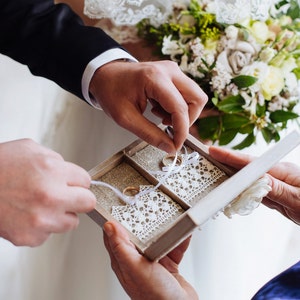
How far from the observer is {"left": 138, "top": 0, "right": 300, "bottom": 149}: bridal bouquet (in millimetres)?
1048

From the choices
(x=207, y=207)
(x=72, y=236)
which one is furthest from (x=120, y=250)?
(x=72, y=236)

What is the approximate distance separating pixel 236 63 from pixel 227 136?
170mm

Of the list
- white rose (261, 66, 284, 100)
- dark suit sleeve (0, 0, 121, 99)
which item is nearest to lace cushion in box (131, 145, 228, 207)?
dark suit sleeve (0, 0, 121, 99)

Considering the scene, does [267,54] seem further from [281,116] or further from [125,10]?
[125,10]

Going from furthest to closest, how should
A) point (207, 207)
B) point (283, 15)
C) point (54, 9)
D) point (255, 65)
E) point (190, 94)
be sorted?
1. point (283, 15)
2. point (255, 65)
3. point (54, 9)
4. point (190, 94)
5. point (207, 207)

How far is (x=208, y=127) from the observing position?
1111 mm

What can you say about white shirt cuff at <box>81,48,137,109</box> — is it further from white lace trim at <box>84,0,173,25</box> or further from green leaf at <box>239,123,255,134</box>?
green leaf at <box>239,123,255,134</box>

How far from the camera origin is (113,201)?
0.73 m

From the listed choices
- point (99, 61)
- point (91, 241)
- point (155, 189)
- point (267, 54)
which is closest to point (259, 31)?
point (267, 54)

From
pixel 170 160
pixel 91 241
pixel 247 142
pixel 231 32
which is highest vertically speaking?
pixel 231 32

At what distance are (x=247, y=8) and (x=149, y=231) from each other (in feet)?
1.98

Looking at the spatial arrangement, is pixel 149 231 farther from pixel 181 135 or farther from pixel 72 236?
pixel 72 236

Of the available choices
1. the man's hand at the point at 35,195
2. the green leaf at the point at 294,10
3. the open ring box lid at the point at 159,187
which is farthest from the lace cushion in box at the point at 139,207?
the green leaf at the point at 294,10

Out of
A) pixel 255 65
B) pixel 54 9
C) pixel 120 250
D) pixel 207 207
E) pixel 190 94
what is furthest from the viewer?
pixel 255 65
